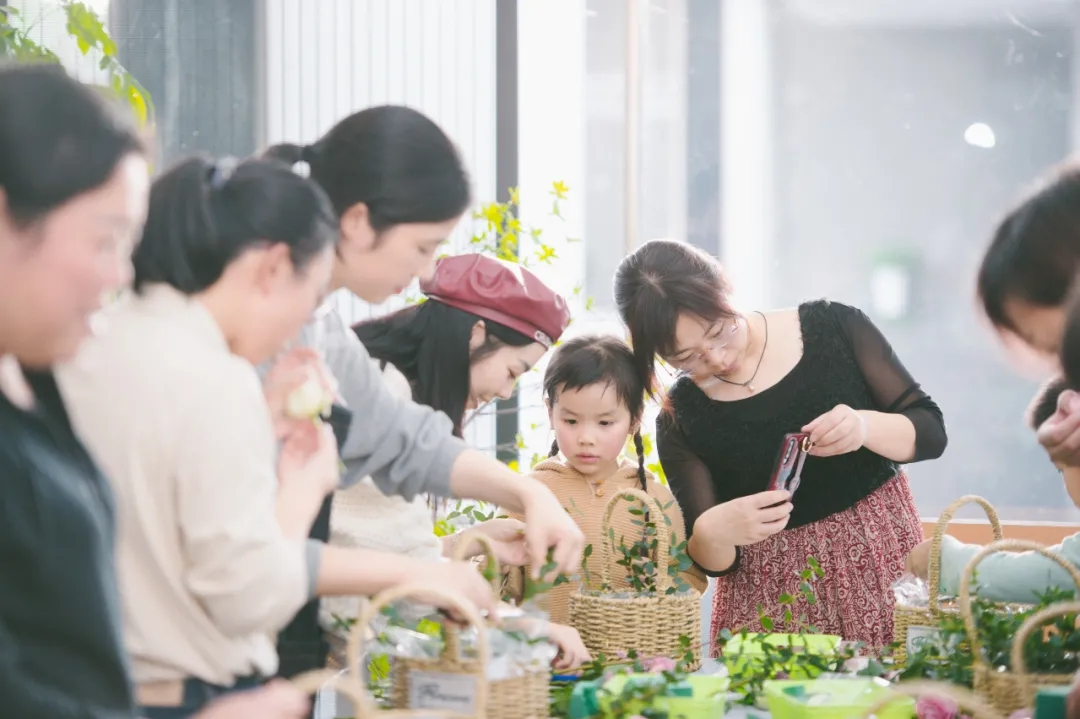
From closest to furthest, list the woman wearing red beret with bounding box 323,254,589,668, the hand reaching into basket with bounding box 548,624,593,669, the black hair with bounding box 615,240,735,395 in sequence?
the hand reaching into basket with bounding box 548,624,593,669
the woman wearing red beret with bounding box 323,254,589,668
the black hair with bounding box 615,240,735,395

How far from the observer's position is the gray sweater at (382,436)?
1.75 meters

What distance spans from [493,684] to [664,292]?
40.4 inches

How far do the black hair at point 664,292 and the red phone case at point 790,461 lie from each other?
10.9 inches

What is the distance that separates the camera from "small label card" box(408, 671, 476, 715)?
4.48 feet

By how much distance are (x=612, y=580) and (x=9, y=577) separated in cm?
133

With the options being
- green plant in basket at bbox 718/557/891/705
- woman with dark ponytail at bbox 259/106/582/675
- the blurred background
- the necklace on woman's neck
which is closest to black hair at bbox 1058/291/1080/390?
green plant in basket at bbox 718/557/891/705

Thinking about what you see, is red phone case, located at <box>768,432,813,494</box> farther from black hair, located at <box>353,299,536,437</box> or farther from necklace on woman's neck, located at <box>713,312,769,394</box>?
black hair, located at <box>353,299,536,437</box>

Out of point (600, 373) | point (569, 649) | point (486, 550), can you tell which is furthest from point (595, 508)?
point (486, 550)

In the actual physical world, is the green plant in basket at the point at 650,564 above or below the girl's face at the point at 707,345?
below

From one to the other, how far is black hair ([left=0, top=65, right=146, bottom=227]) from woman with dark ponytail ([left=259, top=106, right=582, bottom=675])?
0.62m

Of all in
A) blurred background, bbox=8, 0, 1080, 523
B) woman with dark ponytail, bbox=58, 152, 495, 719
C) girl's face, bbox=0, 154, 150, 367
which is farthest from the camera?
blurred background, bbox=8, 0, 1080, 523

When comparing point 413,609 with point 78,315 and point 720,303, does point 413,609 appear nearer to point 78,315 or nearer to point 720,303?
point 78,315

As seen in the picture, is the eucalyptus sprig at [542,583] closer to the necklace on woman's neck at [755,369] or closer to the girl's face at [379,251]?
the girl's face at [379,251]

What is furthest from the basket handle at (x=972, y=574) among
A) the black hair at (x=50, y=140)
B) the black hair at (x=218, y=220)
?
the black hair at (x=50, y=140)
